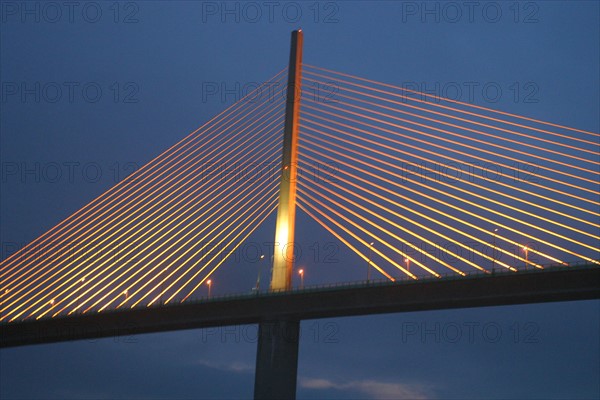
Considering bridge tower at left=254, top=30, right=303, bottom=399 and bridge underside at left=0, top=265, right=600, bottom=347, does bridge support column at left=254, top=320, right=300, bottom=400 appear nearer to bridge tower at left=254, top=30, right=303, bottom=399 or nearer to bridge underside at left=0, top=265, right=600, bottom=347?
bridge tower at left=254, top=30, right=303, bottom=399

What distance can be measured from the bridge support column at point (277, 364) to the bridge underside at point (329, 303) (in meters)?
0.79

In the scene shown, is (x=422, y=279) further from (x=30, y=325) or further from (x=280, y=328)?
(x=30, y=325)

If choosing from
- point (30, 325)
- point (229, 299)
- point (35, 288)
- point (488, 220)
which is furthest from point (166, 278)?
point (488, 220)

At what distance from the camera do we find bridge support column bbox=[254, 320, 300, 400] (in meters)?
36.4

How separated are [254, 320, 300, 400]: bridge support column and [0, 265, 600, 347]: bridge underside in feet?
2.58

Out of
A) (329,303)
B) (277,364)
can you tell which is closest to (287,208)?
(329,303)

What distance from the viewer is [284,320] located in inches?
1515

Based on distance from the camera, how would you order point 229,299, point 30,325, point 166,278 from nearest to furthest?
point 166,278 → point 229,299 → point 30,325

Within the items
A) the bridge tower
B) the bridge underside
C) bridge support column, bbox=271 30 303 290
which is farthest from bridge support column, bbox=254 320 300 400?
bridge support column, bbox=271 30 303 290

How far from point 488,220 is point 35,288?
1937cm

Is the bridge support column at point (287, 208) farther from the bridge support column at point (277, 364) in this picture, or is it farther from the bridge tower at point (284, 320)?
the bridge support column at point (277, 364)

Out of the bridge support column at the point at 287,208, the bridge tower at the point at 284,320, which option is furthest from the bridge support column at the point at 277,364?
the bridge support column at the point at 287,208

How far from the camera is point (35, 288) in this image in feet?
131

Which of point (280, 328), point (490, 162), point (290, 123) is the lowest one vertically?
point (280, 328)
